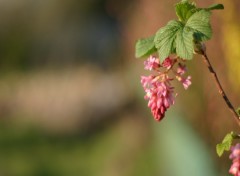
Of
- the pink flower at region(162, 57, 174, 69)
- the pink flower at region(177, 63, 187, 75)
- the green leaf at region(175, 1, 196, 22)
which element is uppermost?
the green leaf at region(175, 1, 196, 22)

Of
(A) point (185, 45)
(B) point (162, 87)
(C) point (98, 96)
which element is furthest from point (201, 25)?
(C) point (98, 96)

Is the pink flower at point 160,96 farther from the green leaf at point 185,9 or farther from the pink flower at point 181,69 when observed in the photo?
the green leaf at point 185,9

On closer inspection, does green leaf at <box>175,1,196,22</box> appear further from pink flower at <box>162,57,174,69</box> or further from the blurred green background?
the blurred green background

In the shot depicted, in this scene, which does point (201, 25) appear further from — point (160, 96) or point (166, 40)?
point (160, 96)

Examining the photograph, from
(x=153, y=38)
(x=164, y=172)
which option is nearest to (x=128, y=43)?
(x=164, y=172)

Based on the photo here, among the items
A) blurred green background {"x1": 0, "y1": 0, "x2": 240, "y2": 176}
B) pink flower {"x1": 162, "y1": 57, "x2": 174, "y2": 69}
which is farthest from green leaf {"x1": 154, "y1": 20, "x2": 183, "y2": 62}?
blurred green background {"x1": 0, "y1": 0, "x2": 240, "y2": 176}

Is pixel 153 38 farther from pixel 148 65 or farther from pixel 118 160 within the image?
pixel 118 160

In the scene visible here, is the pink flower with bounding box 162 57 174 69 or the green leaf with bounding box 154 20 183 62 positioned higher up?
the green leaf with bounding box 154 20 183 62
